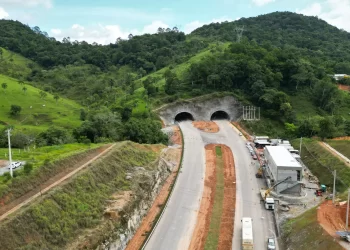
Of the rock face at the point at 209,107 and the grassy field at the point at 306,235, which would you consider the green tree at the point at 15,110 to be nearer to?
the rock face at the point at 209,107

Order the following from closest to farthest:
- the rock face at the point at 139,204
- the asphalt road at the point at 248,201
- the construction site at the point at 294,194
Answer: the rock face at the point at 139,204, the construction site at the point at 294,194, the asphalt road at the point at 248,201

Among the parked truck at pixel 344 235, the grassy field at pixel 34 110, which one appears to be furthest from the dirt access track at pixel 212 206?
the grassy field at pixel 34 110

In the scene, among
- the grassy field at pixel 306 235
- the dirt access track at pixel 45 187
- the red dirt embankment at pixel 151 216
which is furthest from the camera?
the red dirt embankment at pixel 151 216

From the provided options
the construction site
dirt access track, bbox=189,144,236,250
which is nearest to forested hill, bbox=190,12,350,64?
dirt access track, bbox=189,144,236,250

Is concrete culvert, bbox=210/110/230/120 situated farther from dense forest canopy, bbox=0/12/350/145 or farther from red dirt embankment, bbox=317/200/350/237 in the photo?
red dirt embankment, bbox=317/200/350/237

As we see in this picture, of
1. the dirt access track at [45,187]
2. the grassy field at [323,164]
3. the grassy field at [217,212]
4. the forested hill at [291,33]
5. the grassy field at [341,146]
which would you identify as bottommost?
the grassy field at [217,212]

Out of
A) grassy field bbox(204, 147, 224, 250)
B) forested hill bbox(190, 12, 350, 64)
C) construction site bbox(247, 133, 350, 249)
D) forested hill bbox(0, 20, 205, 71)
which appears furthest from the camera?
forested hill bbox(190, 12, 350, 64)
